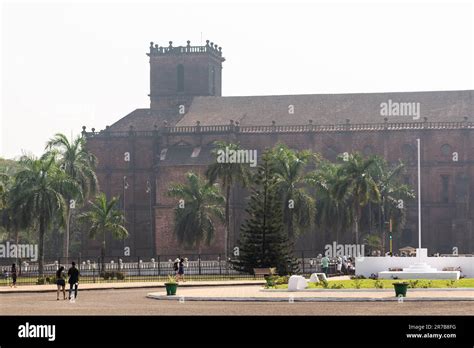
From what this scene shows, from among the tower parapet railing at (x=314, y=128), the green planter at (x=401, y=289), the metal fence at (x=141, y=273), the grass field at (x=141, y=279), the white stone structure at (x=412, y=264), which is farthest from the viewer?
the tower parapet railing at (x=314, y=128)

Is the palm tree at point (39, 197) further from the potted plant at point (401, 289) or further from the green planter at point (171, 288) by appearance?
the potted plant at point (401, 289)

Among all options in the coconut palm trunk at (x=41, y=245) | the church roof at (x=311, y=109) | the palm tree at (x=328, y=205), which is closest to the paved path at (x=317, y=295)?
the coconut palm trunk at (x=41, y=245)

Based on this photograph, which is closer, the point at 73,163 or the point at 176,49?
the point at 73,163

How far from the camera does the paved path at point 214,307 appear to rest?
39.2 m

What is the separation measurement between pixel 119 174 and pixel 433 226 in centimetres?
3335

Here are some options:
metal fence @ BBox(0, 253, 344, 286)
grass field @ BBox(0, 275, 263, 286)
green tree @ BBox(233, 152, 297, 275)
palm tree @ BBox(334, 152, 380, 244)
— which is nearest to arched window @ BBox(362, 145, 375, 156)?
palm tree @ BBox(334, 152, 380, 244)

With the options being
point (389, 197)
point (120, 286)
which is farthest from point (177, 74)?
point (120, 286)

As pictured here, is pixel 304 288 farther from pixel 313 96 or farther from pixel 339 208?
pixel 313 96

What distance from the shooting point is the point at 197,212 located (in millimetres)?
100312

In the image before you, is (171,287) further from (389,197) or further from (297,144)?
(297,144)

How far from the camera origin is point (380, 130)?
12031 cm

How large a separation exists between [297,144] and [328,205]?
82.7ft

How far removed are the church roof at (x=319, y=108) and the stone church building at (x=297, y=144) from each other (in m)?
0.10

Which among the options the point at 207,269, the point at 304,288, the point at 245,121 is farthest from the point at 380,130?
the point at 304,288
